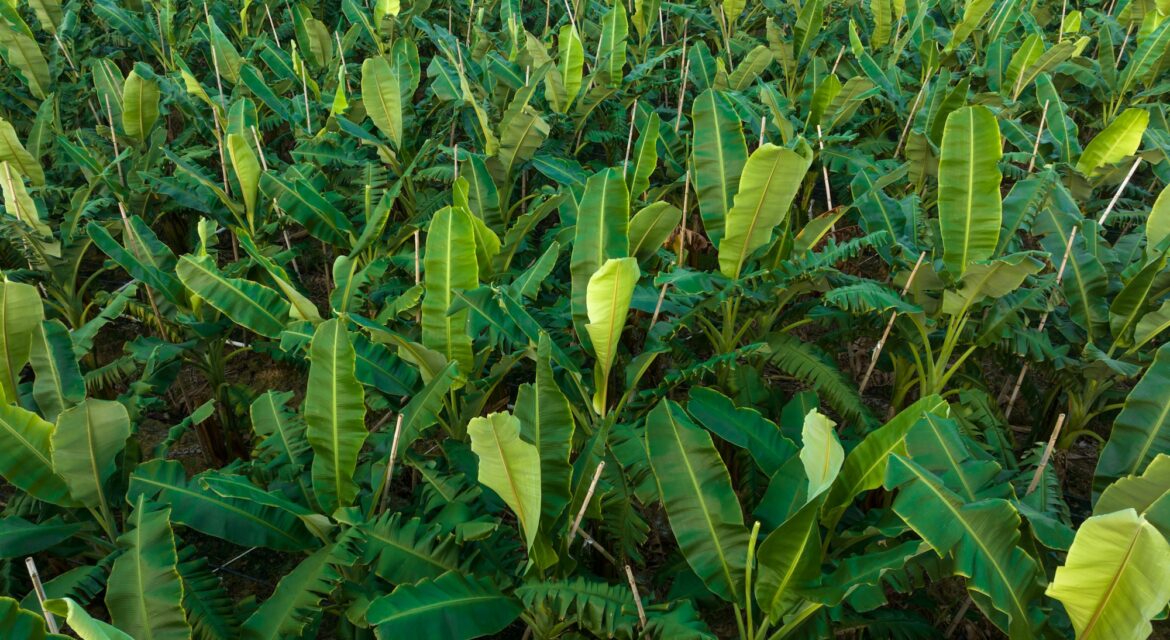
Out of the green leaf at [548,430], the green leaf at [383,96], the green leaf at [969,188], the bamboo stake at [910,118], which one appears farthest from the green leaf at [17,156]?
the bamboo stake at [910,118]

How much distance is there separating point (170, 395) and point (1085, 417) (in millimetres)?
3090

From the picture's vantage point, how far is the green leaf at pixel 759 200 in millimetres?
2303

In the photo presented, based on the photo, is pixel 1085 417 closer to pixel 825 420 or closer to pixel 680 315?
pixel 680 315

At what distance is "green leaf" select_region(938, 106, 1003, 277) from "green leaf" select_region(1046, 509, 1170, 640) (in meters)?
1.18

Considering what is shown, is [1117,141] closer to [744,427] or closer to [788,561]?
[744,427]

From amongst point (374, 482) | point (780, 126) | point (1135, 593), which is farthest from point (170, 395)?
point (1135, 593)

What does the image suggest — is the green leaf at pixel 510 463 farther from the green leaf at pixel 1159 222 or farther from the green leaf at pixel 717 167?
the green leaf at pixel 1159 222

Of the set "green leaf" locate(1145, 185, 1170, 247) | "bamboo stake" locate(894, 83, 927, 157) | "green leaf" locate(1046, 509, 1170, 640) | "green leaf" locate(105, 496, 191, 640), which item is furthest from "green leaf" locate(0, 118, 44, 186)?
"green leaf" locate(1145, 185, 1170, 247)

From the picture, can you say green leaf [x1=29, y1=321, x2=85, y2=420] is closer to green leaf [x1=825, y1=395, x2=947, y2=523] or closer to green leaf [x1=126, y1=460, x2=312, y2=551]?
green leaf [x1=126, y1=460, x2=312, y2=551]

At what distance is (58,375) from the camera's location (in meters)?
2.19

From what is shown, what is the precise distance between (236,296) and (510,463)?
3.65ft

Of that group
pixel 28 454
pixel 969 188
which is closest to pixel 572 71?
pixel 969 188

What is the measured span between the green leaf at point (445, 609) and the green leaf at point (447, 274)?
67 cm

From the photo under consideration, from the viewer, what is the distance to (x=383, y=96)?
11.1ft
